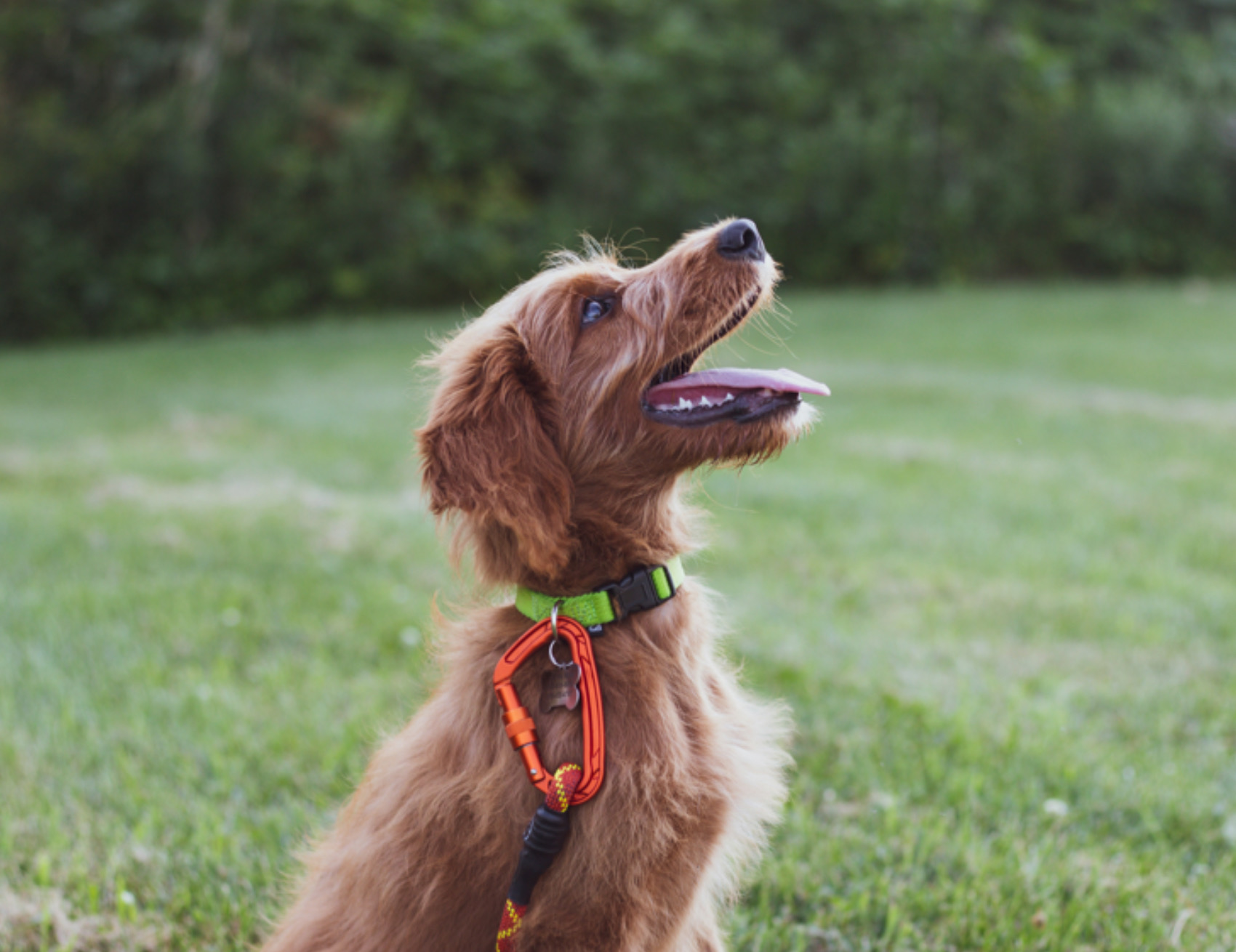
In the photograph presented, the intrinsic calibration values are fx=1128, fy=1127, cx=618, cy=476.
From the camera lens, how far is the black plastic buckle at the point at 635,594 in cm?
240

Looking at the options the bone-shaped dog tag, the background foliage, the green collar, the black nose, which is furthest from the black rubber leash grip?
the background foliage

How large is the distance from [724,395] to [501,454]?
20.7 inches

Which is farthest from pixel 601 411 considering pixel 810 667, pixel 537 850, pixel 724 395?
pixel 810 667

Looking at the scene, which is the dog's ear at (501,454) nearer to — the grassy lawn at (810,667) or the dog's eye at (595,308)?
the dog's eye at (595,308)

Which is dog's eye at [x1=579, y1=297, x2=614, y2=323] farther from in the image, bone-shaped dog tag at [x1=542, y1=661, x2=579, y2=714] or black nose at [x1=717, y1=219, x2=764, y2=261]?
bone-shaped dog tag at [x1=542, y1=661, x2=579, y2=714]

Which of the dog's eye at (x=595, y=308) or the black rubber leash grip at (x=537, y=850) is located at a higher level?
the dog's eye at (x=595, y=308)

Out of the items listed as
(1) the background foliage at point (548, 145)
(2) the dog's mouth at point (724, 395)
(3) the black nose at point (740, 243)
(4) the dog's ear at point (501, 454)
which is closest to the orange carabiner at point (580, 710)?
(4) the dog's ear at point (501, 454)

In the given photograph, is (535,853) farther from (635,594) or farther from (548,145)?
(548,145)

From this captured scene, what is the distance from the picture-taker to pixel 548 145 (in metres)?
23.4

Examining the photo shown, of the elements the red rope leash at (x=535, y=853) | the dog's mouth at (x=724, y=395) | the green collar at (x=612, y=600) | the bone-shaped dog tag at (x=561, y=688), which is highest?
the dog's mouth at (x=724, y=395)

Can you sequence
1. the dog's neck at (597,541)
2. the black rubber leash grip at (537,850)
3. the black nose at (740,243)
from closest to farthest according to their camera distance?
the black rubber leash grip at (537,850)
the dog's neck at (597,541)
the black nose at (740,243)

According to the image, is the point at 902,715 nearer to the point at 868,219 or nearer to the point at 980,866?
the point at 980,866

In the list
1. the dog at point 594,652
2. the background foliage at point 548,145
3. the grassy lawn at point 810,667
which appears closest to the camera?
the dog at point 594,652

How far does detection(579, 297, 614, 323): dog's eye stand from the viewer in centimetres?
269
